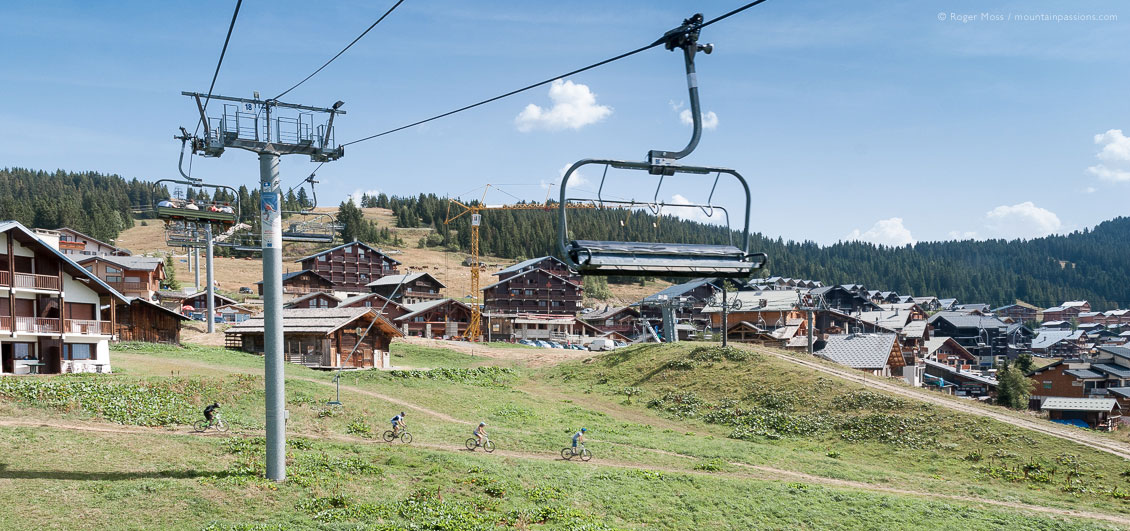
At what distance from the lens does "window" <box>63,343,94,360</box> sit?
4112cm

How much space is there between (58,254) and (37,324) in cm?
393

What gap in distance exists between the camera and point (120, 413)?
1200 inches

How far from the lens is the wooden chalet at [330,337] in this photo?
5794cm

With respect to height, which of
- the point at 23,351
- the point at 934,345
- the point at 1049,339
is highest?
the point at 23,351

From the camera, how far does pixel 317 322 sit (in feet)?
194

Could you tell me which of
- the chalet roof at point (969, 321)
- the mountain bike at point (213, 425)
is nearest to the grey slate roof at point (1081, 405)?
the mountain bike at point (213, 425)

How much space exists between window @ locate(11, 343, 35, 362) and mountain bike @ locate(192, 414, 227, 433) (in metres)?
15.9

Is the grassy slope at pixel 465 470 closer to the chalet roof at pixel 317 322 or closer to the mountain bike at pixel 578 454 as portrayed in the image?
the mountain bike at pixel 578 454

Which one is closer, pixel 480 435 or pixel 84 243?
pixel 480 435

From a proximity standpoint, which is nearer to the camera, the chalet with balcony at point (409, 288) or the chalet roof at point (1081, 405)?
the chalet roof at point (1081, 405)

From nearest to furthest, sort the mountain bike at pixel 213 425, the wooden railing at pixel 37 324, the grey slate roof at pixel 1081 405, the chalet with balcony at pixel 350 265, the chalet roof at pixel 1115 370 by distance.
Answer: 1. the mountain bike at pixel 213 425
2. the wooden railing at pixel 37 324
3. the grey slate roof at pixel 1081 405
4. the chalet roof at pixel 1115 370
5. the chalet with balcony at pixel 350 265

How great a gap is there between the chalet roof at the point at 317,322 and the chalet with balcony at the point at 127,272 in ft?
110

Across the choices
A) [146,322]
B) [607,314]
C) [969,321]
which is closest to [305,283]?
[607,314]

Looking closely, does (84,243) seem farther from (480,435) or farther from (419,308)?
(480,435)
